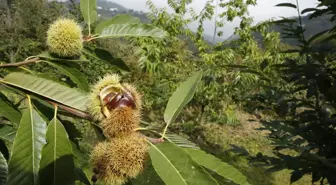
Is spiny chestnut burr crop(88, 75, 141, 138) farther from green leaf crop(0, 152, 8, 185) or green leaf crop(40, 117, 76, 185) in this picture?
green leaf crop(0, 152, 8, 185)

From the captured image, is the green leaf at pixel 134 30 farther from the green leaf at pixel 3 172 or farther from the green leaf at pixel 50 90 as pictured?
the green leaf at pixel 3 172

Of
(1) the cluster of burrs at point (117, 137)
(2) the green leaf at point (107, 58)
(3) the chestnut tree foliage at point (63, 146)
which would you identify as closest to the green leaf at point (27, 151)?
(3) the chestnut tree foliage at point (63, 146)

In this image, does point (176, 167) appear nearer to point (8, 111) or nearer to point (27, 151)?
point (27, 151)

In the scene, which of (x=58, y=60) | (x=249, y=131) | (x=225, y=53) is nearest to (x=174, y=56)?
(x=225, y=53)

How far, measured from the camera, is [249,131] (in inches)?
297

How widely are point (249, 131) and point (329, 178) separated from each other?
20.5ft

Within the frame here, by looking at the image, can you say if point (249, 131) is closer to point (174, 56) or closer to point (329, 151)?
point (174, 56)

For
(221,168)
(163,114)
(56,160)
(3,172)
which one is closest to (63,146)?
(56,160)

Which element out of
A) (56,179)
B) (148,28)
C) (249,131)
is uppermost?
(148,28)

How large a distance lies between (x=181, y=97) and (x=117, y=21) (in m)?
0.42

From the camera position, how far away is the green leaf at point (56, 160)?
0.58 m

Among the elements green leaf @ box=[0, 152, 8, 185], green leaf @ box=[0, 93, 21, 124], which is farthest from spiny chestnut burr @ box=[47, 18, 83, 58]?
green leaf @ box=[0, 152, 8, 185]

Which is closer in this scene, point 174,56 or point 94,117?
point 94,117

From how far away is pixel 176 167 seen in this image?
1.67 feet
